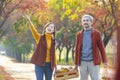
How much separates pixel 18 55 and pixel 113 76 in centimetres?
6063

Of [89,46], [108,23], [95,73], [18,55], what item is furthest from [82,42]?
[18,55]

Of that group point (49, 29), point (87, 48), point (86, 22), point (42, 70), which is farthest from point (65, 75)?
point (86, 22)

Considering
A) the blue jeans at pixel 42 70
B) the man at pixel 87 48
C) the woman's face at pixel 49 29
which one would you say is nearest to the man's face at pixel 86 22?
the man at pixel 87 48

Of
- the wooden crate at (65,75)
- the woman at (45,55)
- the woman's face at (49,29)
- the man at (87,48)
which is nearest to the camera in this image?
the man at (87,48)

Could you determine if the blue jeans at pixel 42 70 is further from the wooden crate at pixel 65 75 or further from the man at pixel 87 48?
the man at pixel 87 48

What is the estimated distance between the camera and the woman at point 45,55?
7.08m

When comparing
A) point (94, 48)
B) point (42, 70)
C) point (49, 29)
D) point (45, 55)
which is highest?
point (49, 29)

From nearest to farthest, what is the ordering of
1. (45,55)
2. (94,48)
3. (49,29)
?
(94,48) → (45,55) → (49,29)

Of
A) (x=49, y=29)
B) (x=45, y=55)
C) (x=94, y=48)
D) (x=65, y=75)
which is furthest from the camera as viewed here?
(x=65, y=75)

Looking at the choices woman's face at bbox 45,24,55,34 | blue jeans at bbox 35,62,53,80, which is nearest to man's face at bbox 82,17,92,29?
woman's face at bbox 45,24,55,34

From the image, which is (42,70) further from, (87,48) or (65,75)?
(87,48)

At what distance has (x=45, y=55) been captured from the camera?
713 centimetres

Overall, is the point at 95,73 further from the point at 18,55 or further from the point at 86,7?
the point at 18,55

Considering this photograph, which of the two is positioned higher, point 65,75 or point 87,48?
point 87,48
